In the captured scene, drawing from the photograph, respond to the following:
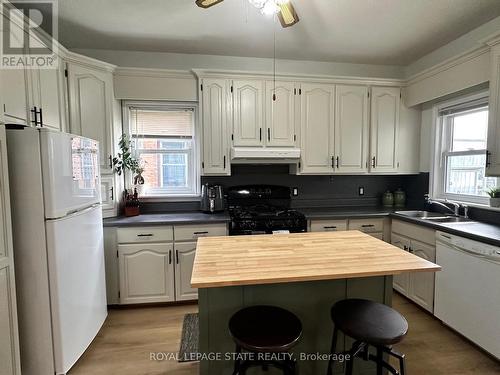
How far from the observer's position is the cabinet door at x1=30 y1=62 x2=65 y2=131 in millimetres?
2051

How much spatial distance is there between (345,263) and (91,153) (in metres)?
2.01

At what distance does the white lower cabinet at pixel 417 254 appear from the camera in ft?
7.96

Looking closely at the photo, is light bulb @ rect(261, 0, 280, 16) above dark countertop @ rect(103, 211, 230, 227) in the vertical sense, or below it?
above

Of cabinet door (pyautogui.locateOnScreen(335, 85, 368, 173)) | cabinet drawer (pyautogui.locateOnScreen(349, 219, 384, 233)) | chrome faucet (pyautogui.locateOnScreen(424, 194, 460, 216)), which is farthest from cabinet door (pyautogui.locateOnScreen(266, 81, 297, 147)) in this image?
chrome faucet (pyautogui.locateOnScreen(424, 194, 460, 216))

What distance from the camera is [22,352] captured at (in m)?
1.70

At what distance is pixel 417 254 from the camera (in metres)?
2.59

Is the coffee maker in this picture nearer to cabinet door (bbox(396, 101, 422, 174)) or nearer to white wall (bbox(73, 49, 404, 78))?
white wall (bbox(73, 49, 404, 78))

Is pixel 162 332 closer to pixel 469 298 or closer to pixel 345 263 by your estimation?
pixel 345 263

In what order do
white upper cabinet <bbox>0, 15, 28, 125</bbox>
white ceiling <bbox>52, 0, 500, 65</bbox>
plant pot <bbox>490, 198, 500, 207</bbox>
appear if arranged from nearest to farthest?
white upper cabinet <bbox>0, 15, 28, 125</bbox>
white ceiling <bbox>52, 0, 500, 65</bbox>
plant pot <bbox>490, 198, 500, 207</bbox>

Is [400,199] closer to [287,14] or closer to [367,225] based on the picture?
[367,225]

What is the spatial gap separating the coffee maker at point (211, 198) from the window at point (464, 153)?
101 inches

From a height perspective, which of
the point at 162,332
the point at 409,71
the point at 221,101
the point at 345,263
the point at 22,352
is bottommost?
the point at 162,332

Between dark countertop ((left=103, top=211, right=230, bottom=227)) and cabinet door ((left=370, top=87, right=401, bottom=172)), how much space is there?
77.6 inches

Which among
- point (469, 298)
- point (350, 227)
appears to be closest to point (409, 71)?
point (350, 227)
